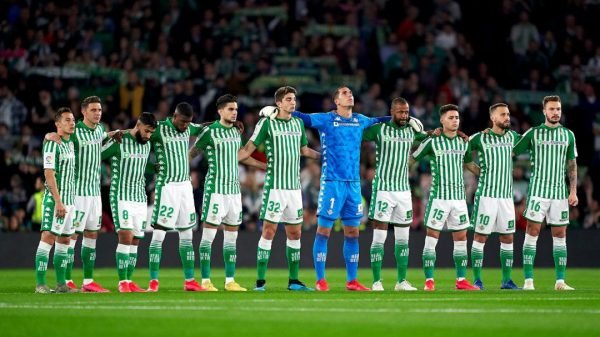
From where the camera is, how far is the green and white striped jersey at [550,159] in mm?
17547

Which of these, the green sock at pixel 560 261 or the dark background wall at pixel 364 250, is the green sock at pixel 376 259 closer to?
the green sock at pixel 560 261

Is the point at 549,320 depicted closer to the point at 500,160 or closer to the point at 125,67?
the point at 500,160

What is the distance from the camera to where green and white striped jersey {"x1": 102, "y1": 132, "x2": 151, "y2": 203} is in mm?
16625

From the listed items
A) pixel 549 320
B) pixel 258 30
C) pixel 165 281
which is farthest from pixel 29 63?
pixel 549 320

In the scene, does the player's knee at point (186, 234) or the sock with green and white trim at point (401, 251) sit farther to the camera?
the sock with green and white trim at point (401, 251)

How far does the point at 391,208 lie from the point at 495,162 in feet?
5.35

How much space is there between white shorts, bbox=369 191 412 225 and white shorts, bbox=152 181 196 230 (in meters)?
2.45

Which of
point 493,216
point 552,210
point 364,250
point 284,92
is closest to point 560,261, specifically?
point 552,210

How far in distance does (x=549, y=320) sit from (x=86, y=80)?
17.2m

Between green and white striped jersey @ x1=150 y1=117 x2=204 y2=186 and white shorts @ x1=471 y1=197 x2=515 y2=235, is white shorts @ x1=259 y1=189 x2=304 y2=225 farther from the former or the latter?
white shorts @ x1=471 y1=197 x2=515 y2=235

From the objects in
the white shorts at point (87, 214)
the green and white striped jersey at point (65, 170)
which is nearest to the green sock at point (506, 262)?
the white shorts at point (87, 214)

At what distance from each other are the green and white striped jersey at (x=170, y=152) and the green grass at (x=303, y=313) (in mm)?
1501

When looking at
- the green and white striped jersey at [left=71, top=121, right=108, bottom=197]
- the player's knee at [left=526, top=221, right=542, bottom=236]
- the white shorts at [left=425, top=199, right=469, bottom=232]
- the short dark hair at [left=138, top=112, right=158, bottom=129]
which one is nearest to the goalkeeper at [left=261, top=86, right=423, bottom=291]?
the white shorts at [left=425, top=199, right=469, bottom=232]

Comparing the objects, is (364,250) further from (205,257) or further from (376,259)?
(205,257)
